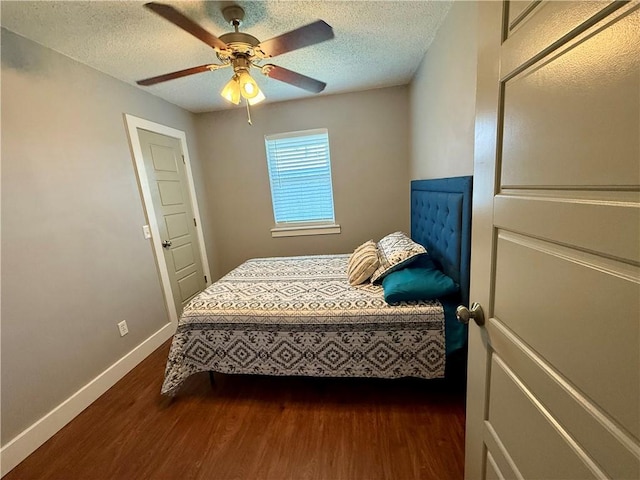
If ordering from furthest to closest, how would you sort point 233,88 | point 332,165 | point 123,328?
point 332,165 < point 123,328 < point 233,88

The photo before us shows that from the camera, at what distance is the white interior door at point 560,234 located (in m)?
0.42

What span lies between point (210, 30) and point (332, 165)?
6.01 ft

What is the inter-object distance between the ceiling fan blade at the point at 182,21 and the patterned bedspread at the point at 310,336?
157 centimetres

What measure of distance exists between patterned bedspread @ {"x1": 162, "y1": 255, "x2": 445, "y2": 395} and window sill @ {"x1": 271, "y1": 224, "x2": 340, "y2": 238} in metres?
1.53

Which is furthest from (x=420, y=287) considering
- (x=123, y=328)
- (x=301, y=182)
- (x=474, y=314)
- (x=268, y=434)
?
(x=123, y=328)

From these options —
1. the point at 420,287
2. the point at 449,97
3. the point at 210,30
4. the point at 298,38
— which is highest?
the point at 210,30

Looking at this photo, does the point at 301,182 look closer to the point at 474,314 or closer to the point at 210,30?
the point at 210,30

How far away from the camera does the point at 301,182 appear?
135 inches

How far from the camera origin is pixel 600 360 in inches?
18.4

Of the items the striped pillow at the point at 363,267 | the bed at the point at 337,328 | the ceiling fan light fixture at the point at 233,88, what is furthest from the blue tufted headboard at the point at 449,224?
the ceiling fan light fixture at the point at 233,88

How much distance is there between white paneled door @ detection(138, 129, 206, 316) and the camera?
263 cm

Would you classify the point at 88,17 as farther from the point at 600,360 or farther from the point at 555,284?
the point at 600,360

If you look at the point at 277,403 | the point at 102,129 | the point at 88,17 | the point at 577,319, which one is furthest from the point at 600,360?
the point at 102,129

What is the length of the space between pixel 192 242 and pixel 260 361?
1990mm
